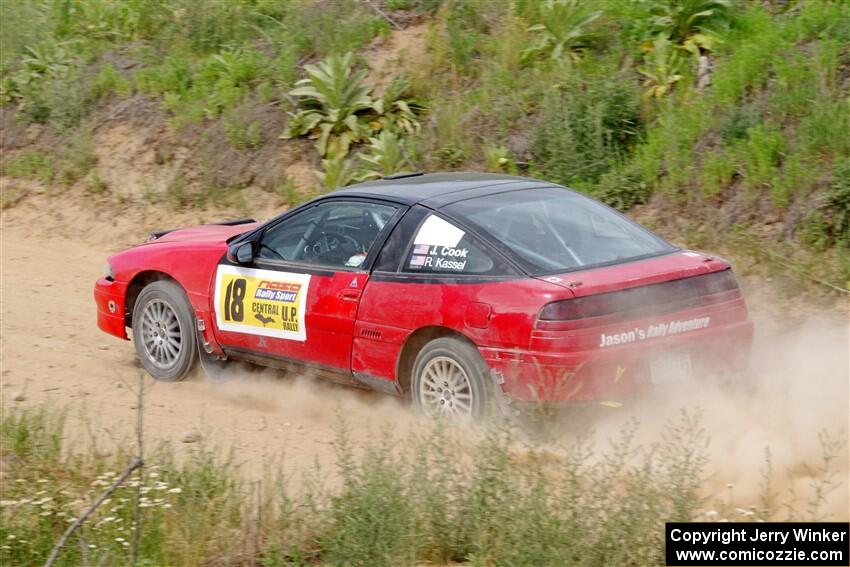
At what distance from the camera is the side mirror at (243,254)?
309 inches

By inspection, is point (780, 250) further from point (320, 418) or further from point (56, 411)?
point (56, 411)

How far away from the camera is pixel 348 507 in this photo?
505cm

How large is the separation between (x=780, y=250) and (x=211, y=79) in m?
8.18

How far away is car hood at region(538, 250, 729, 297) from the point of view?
20.9 ft

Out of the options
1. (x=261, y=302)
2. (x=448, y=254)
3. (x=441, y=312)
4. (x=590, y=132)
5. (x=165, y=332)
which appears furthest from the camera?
(x=590, y=132)

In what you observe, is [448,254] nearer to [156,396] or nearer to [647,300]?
[647,300]

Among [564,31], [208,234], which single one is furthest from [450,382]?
[564,31]

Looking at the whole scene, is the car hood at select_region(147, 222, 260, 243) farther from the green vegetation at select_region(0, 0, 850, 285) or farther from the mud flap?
the green vegetation at select_region(0, 0, 850, 285)

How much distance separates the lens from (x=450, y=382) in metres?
6.71

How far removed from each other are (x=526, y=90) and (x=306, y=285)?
551 centimetres

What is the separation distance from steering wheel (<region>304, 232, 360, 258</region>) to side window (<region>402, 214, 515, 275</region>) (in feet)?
1.77

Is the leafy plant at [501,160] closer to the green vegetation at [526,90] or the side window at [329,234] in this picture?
the green vegetation at [526,90]

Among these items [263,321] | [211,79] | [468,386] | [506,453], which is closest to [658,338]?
[468,386]

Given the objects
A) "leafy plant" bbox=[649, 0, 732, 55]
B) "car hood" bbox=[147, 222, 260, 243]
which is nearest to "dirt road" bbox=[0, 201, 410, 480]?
"car hood" bbox=[147, 222, 260, 243]
